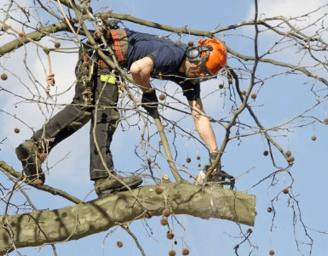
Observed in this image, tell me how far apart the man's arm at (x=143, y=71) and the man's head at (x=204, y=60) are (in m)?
0.39

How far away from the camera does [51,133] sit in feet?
18.9

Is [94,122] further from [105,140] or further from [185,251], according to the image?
[185,251]

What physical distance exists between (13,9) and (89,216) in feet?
6.10

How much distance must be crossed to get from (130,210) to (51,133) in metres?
0.90

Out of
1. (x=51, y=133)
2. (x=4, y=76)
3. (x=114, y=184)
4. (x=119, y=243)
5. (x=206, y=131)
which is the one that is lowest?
(x=119, y=243)

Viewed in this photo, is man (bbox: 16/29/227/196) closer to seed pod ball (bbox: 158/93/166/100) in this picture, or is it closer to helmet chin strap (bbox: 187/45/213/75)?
helmet chin strap (bbox: 187/45/213/75)

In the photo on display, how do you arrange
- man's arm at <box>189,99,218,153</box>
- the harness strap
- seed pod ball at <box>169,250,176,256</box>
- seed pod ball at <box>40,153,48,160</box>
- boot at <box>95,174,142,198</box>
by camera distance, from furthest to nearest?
1. man's arm at <box>189,99,218,153</box>
2. the harness strap
3. seed pod ball at <box>40,153,48,160</box>
4. boot at <box>95,174,142,198</box>
5. seed pod ball at <box>169,250,176,256</box>

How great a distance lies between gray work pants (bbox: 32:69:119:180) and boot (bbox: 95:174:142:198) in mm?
56

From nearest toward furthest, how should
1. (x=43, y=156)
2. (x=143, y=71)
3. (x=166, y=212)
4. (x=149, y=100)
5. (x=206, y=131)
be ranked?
(x=166, y=212), (x=143, y=71), (x=149, y=100), (x=43, y=156), (x=206, y=131)

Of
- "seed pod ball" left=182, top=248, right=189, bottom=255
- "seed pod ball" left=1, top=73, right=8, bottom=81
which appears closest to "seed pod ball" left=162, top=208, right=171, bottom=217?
"seed pod ball" left=182, top=248, right=189, bottom=255

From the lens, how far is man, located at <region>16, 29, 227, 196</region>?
549 cm

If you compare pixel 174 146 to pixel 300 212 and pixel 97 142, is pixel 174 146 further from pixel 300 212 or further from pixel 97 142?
pixel 300 212

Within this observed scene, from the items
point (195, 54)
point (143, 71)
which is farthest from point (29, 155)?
point (195, 54)

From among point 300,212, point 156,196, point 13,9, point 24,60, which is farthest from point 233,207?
point 13,9
